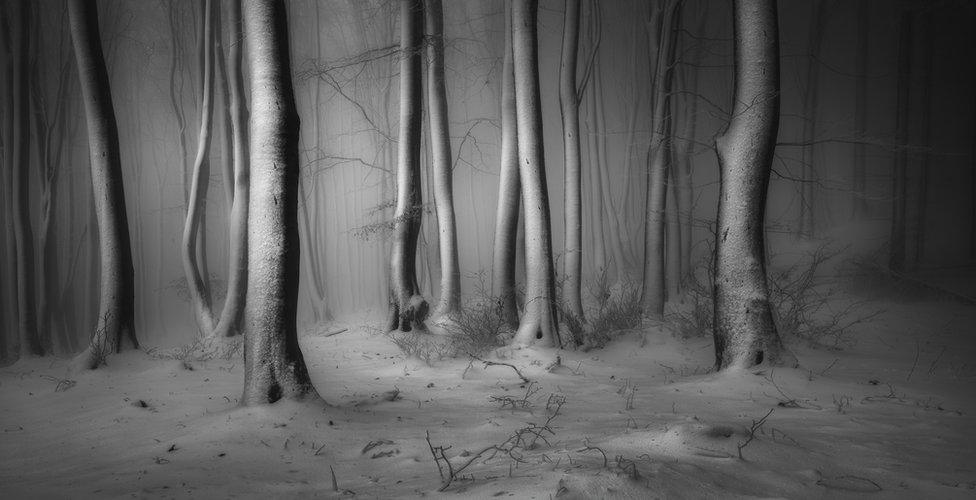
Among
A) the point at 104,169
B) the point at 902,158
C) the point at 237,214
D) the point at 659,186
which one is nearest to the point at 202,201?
the point at 237,214

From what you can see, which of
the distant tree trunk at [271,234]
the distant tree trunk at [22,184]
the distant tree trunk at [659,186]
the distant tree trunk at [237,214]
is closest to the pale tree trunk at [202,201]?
the distant tree trunk at [237,214]

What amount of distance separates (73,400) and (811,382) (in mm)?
7152

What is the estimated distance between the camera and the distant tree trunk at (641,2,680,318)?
11.0 metres

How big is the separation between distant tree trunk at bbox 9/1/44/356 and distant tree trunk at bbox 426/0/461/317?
34.4 ft

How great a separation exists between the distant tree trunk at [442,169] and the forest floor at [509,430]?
9.23 feet

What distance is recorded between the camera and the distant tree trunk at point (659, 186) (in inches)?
434

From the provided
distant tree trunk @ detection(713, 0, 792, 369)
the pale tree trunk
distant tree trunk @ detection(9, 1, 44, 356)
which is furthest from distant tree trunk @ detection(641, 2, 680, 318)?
distant tree trunk @ detection(9, 1, 44, 356)

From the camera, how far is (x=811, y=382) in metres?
5.23

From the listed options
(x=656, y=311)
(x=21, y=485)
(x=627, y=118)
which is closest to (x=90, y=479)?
(x=21, y=485)

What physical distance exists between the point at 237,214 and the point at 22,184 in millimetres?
7358

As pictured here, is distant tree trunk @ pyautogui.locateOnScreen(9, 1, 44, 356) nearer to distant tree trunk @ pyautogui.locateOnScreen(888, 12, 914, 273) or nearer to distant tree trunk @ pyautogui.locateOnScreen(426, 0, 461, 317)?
distant tree trunk @ pyautogui.locateOnScreen(426, 0, 461, 317)

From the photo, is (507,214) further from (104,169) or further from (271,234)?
(104,169)

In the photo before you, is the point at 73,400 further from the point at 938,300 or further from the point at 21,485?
the point at 938,300

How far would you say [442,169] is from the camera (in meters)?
10.3
